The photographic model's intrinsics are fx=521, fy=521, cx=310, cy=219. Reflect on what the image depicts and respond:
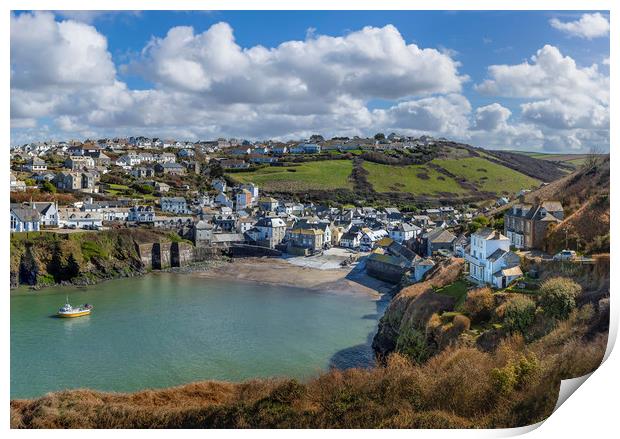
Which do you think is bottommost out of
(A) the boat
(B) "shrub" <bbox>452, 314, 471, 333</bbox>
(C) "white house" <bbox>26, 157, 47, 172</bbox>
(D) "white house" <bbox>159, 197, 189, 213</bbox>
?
(A) the boat

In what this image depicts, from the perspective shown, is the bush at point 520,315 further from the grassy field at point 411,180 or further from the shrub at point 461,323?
the grassy field at point 411,180

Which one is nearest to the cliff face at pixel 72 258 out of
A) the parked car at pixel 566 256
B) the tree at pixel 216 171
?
the parked car at pixel 566 256

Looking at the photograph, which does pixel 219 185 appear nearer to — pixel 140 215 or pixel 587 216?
pixel 140 215

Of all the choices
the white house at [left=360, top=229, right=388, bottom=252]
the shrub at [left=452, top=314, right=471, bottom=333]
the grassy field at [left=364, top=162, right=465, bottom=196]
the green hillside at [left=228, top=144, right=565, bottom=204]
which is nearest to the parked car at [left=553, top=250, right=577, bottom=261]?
the shrub at [left=452, top=314, right=471, bottom=333]

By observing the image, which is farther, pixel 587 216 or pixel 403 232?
pixel 403 232

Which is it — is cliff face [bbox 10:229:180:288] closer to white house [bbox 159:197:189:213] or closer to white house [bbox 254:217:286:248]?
white house [bbox 254:217:286:248]

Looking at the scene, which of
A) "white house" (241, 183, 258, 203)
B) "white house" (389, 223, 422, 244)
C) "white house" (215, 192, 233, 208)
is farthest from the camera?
"white house" (241, 183, 258, 203)

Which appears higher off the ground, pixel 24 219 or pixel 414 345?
pixel 24 219

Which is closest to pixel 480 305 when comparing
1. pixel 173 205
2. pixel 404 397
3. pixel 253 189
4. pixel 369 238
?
pixel 404 397
